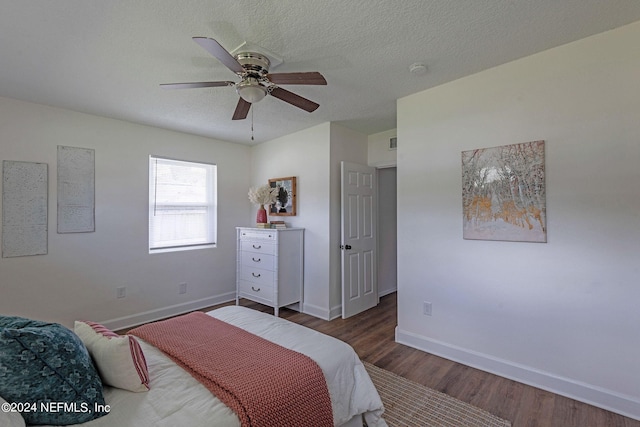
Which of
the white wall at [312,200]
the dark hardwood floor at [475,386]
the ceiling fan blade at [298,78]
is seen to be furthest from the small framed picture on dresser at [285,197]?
the ceiling fan blade at [298,78]

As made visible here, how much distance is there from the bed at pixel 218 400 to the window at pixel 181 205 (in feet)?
7.33

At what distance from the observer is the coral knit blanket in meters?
1.20

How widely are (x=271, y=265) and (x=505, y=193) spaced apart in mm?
2646

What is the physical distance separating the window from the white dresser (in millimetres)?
667

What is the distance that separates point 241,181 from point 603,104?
4.22 meters

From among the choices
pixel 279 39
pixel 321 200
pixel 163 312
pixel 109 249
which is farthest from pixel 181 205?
pixel 279 39

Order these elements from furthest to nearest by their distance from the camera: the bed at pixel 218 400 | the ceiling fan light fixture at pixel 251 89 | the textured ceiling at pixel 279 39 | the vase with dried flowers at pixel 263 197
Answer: the vase with dried flowers at pixel 263 197
the ceiling fan light fixture at pixel 251 89
the textured ceiling at pixel 279 39
the bed at pixel 218 400

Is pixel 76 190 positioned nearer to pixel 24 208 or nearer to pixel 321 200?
pixel 24 208

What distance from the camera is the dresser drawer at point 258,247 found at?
12.1ft

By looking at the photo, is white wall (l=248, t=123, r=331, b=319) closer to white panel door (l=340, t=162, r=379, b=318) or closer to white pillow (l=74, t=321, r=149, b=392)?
white panel door (l=340, t=162, r=379, b=318)

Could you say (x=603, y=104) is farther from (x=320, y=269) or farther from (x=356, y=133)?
(x=320, y=269)

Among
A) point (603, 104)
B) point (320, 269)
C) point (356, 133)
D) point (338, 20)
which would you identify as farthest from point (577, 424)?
point (356, 133)

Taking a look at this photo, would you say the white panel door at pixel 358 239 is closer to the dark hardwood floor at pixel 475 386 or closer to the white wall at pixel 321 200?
the white wall at pixel 321 200

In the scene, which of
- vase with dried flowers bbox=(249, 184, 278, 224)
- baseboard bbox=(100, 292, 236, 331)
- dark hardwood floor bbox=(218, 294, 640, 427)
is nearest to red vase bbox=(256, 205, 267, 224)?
vase with dried flowers bbox=(249, 184, 278, 224)
